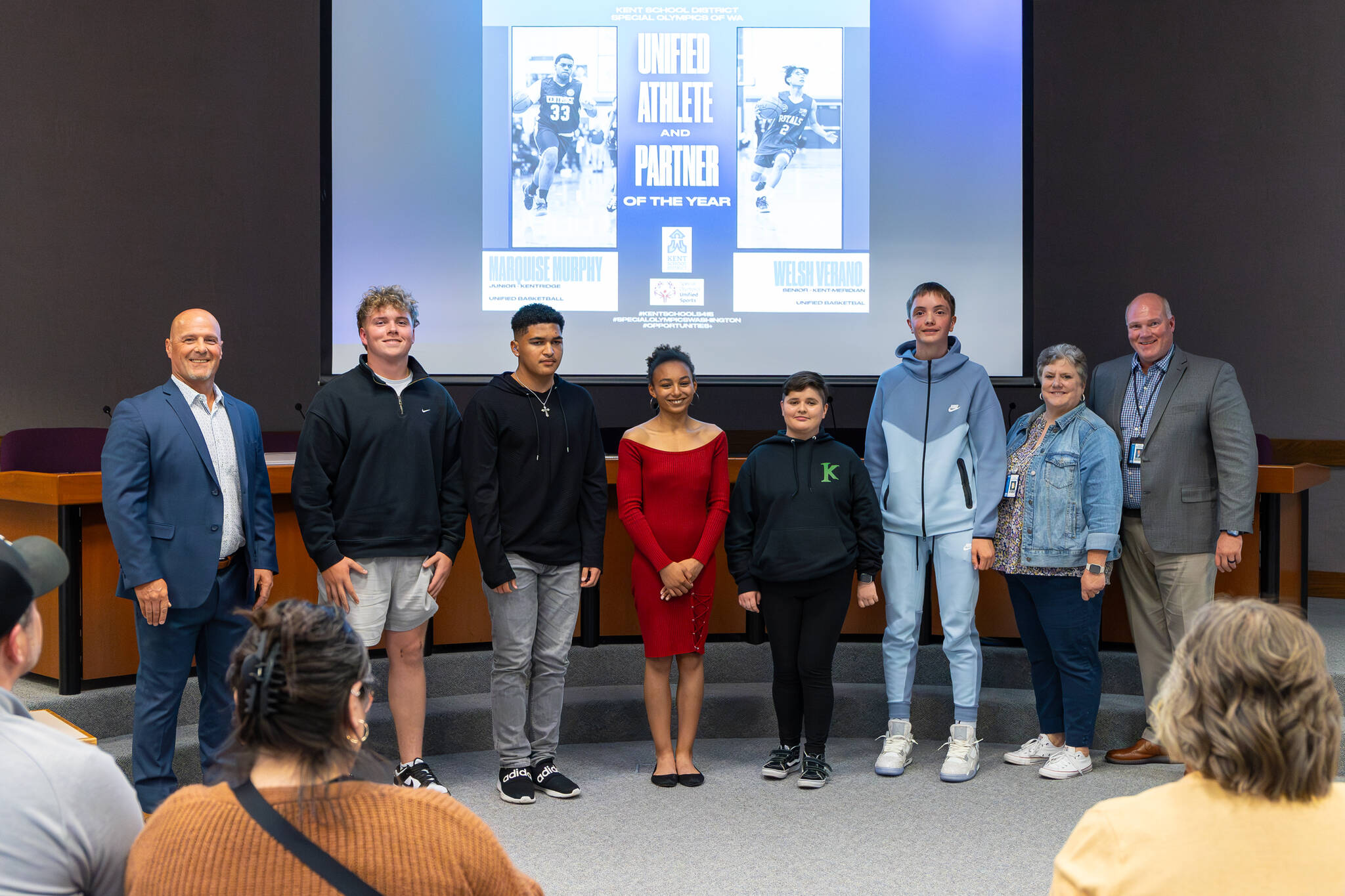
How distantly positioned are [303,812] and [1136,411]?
10.1ft

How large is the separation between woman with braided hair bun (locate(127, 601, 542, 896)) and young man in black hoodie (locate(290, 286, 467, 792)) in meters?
1.87

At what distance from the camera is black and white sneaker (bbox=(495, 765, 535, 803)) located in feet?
9.69

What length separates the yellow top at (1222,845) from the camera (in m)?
0.95

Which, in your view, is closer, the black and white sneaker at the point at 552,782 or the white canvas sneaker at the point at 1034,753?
the black and white sneaker at the point at 552,782

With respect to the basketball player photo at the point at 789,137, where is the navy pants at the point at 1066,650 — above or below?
Result: below

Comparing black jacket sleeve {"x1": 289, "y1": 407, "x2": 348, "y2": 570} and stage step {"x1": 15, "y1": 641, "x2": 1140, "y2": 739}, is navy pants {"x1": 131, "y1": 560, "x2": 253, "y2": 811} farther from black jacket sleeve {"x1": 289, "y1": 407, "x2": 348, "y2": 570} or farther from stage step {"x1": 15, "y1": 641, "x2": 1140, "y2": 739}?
stage step {"x1": 15, "y1": 641, "x2": 1140, "y2": 739}

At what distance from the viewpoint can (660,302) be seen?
4809 millimetres

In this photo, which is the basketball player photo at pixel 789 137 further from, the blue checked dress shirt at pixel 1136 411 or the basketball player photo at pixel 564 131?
the blue checked dress shirt at pixel 1136 411

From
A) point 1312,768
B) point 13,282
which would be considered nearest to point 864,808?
point 1312,768

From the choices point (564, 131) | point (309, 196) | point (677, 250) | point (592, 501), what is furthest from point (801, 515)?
point (309, 196)

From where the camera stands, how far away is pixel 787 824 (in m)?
2.81

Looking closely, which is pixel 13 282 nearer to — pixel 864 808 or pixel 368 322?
pixel 368 322

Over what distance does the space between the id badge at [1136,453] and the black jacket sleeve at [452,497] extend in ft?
7.02

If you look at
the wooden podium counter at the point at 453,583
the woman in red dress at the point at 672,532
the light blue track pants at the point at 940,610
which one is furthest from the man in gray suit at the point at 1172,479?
the woman in red dress at the point at 672,532
